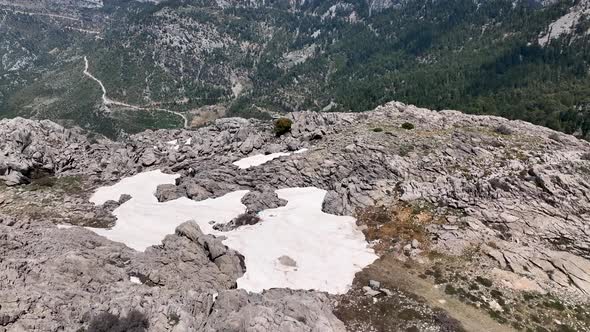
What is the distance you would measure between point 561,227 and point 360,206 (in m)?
21.9

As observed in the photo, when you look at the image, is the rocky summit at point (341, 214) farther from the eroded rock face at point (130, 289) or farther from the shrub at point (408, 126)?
the shrub at point (408, 126)

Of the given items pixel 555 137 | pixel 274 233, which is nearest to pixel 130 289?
pixel 274 233

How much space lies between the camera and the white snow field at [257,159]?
65.8 metres

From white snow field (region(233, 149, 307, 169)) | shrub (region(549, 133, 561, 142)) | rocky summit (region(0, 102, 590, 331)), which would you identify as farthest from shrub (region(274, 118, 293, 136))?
shrub (region(549, 133, 561, 142))

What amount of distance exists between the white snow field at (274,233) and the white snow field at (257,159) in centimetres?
663

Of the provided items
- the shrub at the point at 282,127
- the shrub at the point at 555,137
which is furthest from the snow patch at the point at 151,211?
the shrub at the point at 555,137

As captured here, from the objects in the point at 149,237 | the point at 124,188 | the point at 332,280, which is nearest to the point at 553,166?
the point at 332,280

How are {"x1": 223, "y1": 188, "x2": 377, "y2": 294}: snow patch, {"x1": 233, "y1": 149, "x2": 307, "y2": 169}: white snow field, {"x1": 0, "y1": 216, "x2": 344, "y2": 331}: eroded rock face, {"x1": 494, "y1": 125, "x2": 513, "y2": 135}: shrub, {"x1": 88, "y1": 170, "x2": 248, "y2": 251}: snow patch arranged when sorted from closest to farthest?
{"x1": 0, "y1": 216, "x2": 344, "y2": 331}: eroded rock face < {"x1": 223, "y1": 188, "x2": 377, "y2": 294}: snow patch < {"x1": 88, "y1": 170, "x2": 248, "y2": 251}: snow patch < {"x1": 233, "y1": 149, "x2": 307, "y2": 169}: white snow field < {"x1": 494, "y1": 125, "x2": 513, "y2": 135}: shrub

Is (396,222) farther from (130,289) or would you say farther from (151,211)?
(151,211)

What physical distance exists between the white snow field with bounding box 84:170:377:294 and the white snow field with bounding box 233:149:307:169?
6626 millimetres

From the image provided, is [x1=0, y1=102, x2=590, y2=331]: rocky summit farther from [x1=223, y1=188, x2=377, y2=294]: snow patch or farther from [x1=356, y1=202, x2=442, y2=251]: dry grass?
[x1=223, y1=188, x2=377, y2=294]: snow patch

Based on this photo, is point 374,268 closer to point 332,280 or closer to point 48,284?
point 332,280

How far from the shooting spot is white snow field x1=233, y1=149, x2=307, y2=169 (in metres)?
65.8

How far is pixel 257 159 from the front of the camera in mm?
67438
